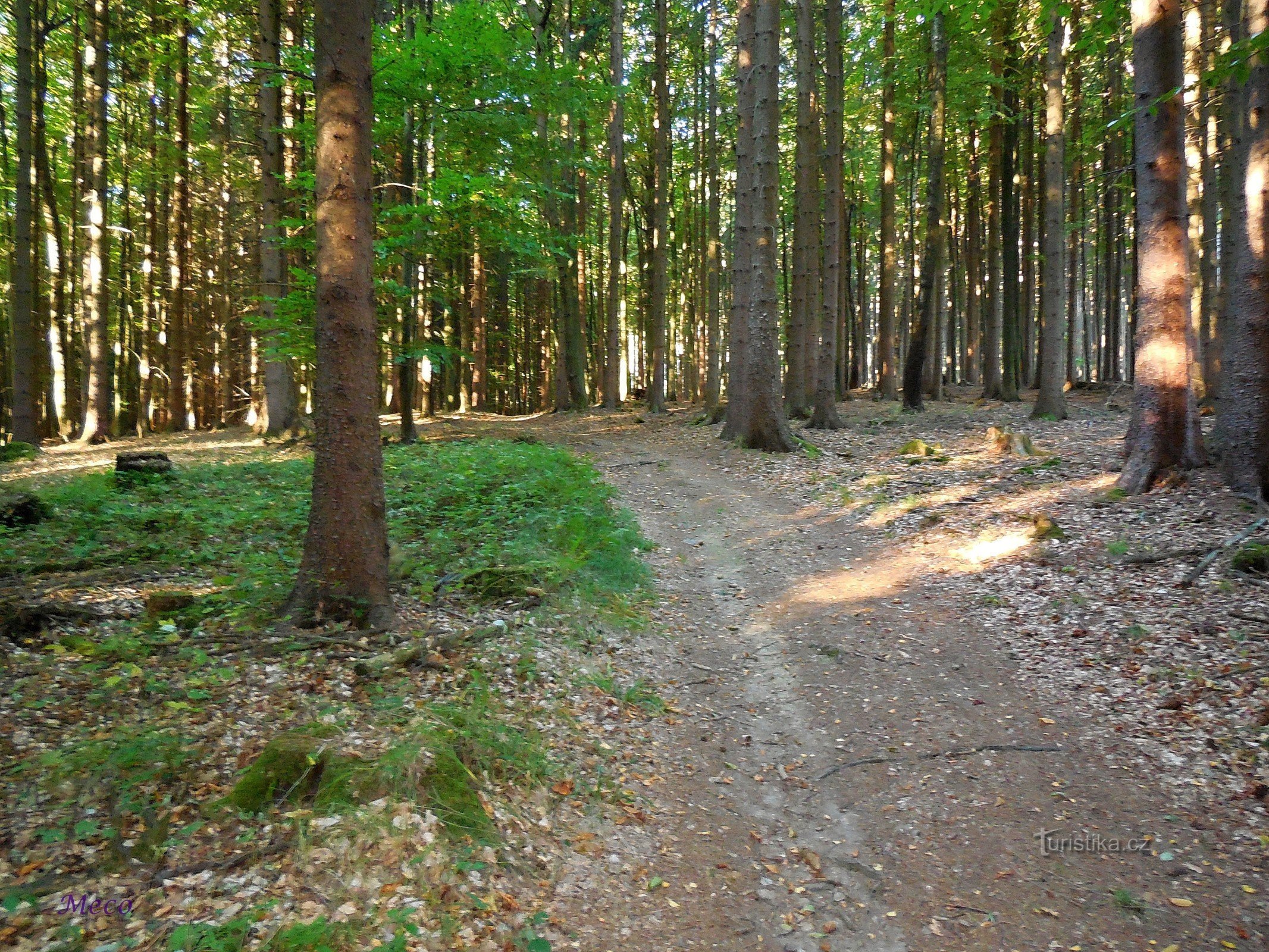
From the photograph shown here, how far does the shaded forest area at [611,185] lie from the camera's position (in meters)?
9.97

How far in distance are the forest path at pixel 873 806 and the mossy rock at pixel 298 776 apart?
1369 mm

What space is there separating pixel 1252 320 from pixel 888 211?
14964mm

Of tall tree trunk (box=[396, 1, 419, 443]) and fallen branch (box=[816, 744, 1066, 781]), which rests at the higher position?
tall tree trunk (box=[396, 1, 419, 443])

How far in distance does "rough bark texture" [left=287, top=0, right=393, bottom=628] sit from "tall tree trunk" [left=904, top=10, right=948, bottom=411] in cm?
1618

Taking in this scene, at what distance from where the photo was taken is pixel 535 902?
4.09 meters

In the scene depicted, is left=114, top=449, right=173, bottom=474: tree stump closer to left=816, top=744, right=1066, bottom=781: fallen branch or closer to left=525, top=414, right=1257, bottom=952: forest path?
left=525, top=414, right=1257, bottom=952: forest path

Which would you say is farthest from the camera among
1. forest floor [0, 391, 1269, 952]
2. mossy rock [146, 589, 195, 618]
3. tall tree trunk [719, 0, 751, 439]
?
tall tree trunk [719, 0, 751, 439]

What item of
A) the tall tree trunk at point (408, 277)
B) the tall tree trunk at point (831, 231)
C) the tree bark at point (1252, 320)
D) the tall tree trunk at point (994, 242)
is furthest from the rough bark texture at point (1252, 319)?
the tall tree trunk at point (994, 242)

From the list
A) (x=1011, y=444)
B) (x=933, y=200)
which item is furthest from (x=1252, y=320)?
(x=933, y=200)

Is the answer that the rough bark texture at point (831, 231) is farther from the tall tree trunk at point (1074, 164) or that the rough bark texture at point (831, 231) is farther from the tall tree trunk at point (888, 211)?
the tall tree trunk at point (1074, 164)

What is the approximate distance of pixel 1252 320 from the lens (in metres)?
8.30

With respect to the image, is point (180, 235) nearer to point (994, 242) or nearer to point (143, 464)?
point (143, 464)

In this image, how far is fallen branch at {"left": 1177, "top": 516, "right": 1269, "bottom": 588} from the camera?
712 centimetres
